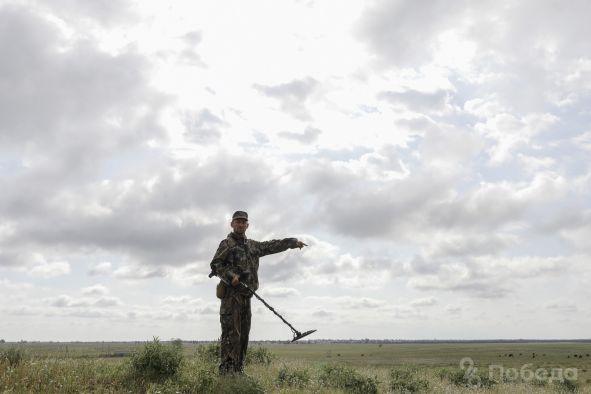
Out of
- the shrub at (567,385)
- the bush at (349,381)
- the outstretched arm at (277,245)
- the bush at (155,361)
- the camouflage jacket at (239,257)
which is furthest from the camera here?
the shrub at (567,385)

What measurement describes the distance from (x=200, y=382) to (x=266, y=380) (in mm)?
2331

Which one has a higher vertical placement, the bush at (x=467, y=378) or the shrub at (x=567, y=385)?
the bush at (x=467, y=378)

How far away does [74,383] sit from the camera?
782 cm

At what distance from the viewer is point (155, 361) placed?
9.41 metres

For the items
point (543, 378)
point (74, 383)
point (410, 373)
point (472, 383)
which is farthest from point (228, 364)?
point (543, 378)

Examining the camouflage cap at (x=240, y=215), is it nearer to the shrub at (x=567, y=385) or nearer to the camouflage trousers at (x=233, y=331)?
the camouflage trousers at (x=233, y=331)

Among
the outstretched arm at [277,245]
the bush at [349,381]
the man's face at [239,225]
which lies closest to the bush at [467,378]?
the bush at [349,381]

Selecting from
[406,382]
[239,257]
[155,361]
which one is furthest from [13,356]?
[406,382]

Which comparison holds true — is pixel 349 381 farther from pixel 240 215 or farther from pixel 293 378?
pixel 240 215

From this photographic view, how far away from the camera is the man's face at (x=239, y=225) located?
32.9 feet

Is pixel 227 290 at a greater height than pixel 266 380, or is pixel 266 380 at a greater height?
pixel 227 290

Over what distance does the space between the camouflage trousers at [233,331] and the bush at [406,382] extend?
444 cm

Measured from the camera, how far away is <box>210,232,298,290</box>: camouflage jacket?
9742 millimetres

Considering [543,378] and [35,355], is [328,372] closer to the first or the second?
[35,355]
